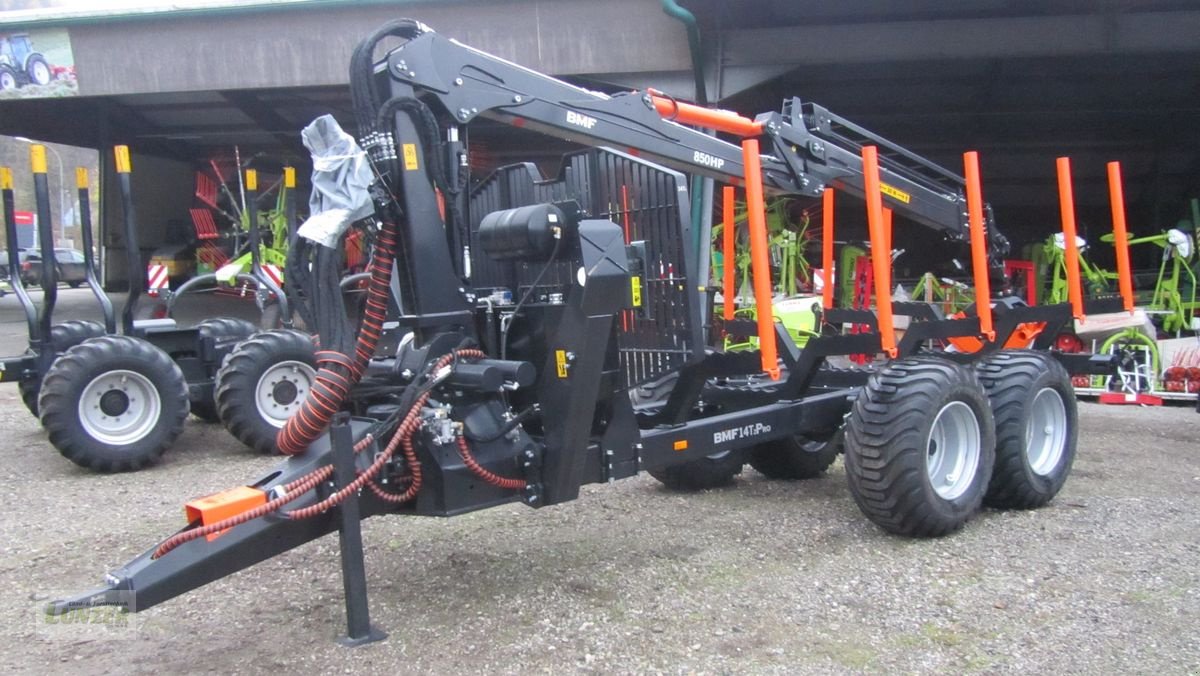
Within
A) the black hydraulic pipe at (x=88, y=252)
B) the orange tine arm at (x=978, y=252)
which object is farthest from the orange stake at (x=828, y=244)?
the black hydraulic pipe at (x=88, y=252)

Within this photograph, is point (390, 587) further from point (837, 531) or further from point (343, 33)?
point (343, 33)

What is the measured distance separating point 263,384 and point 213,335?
1.13m

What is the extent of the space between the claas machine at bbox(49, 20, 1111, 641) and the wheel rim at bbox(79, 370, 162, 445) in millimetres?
2919

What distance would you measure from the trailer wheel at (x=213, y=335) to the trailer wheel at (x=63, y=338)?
829 mm

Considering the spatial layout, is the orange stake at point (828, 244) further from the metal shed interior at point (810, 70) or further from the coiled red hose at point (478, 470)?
the metal shed interior at point (810, 70)

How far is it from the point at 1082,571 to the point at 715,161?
2.62m

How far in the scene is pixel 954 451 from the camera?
5.20 m

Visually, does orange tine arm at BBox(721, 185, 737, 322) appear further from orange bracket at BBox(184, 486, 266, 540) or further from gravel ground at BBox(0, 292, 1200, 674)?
orange bracket at BBox(184, 486, 266, 540)

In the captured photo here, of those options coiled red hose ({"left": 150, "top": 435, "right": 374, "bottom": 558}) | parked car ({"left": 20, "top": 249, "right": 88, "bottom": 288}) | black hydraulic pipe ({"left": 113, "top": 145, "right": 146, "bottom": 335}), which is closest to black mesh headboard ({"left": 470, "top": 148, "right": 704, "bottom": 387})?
coiled red hose ({"left": 150, "top": 435, "right": 374, "bottom": 558})

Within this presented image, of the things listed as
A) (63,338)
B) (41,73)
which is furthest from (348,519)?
(41,73)

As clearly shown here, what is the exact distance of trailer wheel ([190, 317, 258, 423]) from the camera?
829 cm

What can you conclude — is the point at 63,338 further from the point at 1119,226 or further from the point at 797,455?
the point at 1119,226

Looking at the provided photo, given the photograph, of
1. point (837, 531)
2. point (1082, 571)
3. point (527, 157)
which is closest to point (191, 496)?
point (837, 531)

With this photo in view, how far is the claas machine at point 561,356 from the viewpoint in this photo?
3654 mm
